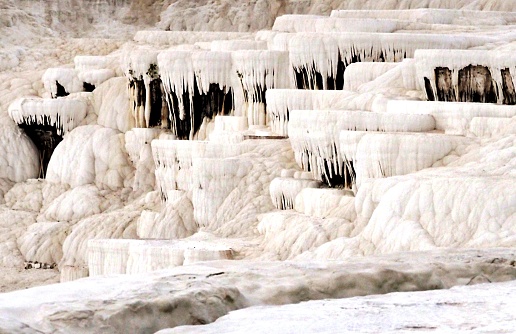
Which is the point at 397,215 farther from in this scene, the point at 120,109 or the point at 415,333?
the point at 120,109

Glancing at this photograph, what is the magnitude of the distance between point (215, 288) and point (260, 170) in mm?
14461

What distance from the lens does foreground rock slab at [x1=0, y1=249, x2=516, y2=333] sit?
6.75 metres

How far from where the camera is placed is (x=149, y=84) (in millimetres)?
28672

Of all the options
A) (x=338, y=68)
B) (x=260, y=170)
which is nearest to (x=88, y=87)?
(x=338, y=68)

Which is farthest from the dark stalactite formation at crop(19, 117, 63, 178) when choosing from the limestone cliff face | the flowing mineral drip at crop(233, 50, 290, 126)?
the limestone cliff face

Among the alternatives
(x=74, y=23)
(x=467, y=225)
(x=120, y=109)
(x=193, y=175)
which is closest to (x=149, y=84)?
(x=120, y=109)

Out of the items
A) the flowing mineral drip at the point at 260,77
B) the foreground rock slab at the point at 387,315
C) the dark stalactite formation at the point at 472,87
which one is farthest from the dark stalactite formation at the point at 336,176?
the foreground rock slab at the point at 387,315

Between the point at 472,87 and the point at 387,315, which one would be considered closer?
the point at 387,315

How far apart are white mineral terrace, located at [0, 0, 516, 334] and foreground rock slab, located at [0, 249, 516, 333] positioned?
0.05 ft

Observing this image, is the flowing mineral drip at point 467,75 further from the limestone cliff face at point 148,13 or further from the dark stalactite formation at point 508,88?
the limestone cliff face at point 148,13

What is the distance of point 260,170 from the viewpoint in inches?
857

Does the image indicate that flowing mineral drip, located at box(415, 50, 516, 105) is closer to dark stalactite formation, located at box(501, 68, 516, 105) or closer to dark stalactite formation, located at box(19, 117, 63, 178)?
dark stalactite formation, located at box(501, 68, 516, 105)

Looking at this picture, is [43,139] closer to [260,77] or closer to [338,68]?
[260,77]

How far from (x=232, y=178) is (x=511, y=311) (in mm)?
14895
